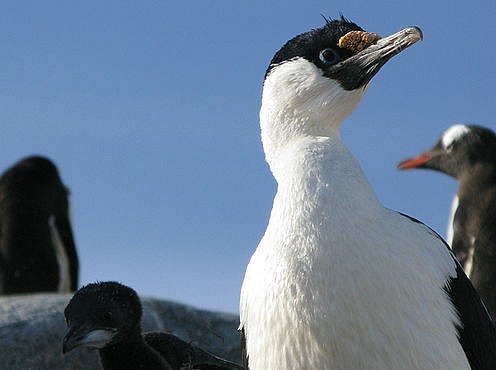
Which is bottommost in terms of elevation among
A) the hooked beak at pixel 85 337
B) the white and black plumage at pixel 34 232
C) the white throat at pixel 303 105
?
the white and black plumage at pixel 34 232

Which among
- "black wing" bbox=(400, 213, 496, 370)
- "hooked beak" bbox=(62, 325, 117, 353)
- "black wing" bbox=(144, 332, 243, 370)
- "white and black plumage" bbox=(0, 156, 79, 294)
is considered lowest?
"white and black plumage" bbox=(0, 156, 79, 294)

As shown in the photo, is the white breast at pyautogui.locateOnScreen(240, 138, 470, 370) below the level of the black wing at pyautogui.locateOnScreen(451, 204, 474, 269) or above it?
above

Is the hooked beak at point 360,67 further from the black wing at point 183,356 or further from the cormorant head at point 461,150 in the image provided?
the cormorant head at point 461,150

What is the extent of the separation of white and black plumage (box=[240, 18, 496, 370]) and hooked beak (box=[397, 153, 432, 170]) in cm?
948

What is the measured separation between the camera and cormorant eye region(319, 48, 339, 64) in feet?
16.8

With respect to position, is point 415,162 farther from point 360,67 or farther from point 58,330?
point 360,67

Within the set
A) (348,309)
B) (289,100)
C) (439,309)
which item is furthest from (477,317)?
(289,100)

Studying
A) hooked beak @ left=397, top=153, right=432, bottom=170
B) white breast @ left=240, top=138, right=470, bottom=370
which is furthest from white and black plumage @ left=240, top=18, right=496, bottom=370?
hooked beak @ left=397, top=153, right=432, bottom=170

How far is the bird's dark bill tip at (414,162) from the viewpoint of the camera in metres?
14.6

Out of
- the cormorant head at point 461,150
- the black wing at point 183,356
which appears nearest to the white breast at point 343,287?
the black wing at point 183,356

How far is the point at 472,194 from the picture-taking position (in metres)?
12.5

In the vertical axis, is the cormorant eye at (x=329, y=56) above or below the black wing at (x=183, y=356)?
above

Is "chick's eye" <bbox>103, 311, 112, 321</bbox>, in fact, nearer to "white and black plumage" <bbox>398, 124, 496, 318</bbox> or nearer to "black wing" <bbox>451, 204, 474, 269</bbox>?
"white and black plumage" <bbox>398, 124, 496, 318</bbox>

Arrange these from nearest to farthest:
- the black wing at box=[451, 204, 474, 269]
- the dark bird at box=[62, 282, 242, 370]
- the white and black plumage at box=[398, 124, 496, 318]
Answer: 1. the dark bird at box=[62, 282, 242, 370]
2. the white and black plumage at box=[398, 124, 496, 318]
3. the black wing at box=[451, 204, 474, 269]
